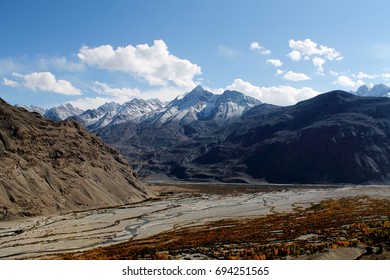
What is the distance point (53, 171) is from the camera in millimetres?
86875

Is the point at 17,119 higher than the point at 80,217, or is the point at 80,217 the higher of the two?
the point at 17,119

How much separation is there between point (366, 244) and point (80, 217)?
53.5 metres

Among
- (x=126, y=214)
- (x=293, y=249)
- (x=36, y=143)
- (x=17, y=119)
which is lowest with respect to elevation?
(x=126, y=214)

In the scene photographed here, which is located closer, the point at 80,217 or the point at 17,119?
the point at 80,217

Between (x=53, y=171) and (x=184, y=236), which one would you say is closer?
(x=184, y=236)

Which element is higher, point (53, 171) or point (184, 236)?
point (53, 171)

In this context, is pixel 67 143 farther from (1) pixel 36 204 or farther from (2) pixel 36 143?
(1) pixel 36 204

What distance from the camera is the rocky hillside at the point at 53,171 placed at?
72.8m

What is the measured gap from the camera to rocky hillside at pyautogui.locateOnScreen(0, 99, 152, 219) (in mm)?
72750

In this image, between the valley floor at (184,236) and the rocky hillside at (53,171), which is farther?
the rocky hillside at (53,171)

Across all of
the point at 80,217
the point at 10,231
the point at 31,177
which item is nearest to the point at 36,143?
the point at 31,177

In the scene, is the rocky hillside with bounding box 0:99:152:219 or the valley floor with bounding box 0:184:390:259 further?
the rocky hillside with bounding box 0:99:152:219
